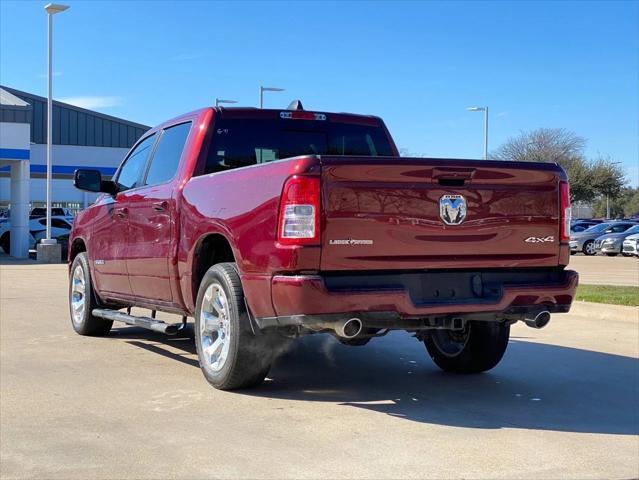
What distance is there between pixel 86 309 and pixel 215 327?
308cm

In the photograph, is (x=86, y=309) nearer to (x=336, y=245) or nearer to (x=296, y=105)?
(x=296, y=105)

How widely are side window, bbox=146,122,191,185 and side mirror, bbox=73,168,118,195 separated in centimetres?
71

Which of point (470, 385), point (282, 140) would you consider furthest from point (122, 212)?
point (470, 385)

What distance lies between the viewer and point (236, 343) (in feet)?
17.1

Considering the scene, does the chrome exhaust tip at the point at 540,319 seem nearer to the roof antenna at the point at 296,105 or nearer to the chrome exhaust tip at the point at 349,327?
the chrome exhaust tip at the point at 349,327

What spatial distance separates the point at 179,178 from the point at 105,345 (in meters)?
2.53

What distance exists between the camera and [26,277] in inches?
687

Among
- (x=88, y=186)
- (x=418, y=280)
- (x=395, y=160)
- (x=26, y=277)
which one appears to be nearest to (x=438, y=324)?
(x=418, y=280)

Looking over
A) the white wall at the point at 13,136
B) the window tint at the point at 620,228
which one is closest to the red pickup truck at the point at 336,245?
the white wall at the point at 13,136

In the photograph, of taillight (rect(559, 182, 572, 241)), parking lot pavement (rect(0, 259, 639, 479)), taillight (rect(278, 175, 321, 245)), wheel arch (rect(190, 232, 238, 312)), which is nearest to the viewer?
parking lot pavement (rect(0, 259, 639, 479))

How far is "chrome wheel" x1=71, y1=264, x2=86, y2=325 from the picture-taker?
8.34 m

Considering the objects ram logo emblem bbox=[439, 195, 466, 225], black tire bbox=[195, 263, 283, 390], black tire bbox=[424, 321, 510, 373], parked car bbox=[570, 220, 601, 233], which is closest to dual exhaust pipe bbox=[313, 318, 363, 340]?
black tire bbox=[195, 263, 283, 390]

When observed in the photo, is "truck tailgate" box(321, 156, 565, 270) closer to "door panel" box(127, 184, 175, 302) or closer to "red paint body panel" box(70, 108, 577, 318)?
"red paint body panel" box(70, 108, 577, 318)

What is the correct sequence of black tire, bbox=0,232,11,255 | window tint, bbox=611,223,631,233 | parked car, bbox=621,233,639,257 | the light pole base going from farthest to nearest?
window tint, bbox=611,223,631,233 → black tire, bbox=0,232,11,255 → parked car, bbox=621,233,639,257 → the light pole base
